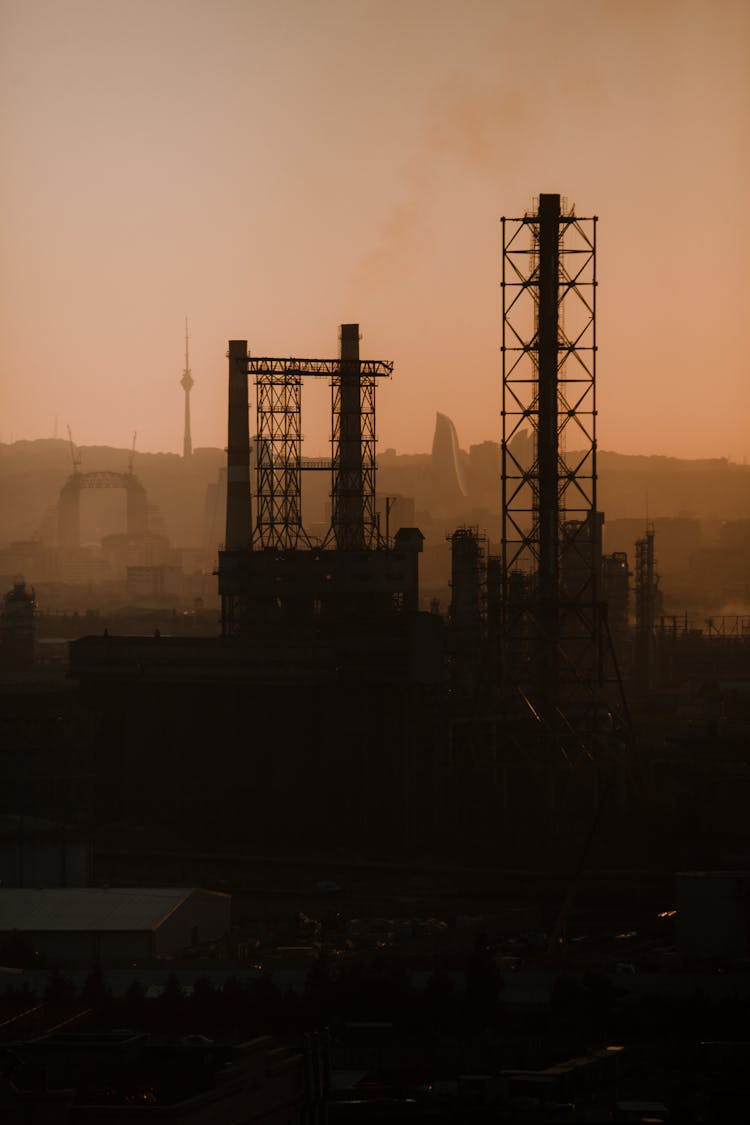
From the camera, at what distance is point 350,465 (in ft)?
196

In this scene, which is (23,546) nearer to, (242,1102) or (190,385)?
(190,385)

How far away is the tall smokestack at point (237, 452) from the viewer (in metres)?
62.9

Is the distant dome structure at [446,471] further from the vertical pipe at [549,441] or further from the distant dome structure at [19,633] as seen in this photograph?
the vertical pipe at [549,441]

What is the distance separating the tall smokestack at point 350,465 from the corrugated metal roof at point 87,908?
23.8 meters

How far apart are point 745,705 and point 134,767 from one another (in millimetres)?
27603

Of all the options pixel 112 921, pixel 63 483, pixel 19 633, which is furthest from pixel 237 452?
pixel 63 483

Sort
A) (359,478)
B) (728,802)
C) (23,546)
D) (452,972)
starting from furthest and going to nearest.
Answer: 1. (23,546)
2. (359,478)
3. (728,802)
4. (452,972)

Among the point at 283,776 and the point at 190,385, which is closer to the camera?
the point at 283,776

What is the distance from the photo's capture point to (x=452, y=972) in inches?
1232

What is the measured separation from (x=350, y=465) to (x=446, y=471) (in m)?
70.1

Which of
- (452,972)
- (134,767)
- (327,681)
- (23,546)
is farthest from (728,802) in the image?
(23,546)

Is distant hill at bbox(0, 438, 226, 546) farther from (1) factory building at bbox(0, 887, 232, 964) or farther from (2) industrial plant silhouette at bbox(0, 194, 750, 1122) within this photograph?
(1) factory building at bbox(0, 887, 232, 964)

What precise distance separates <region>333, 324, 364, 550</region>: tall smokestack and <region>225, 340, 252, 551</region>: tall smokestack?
113 inches

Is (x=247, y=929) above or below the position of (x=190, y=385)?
below
